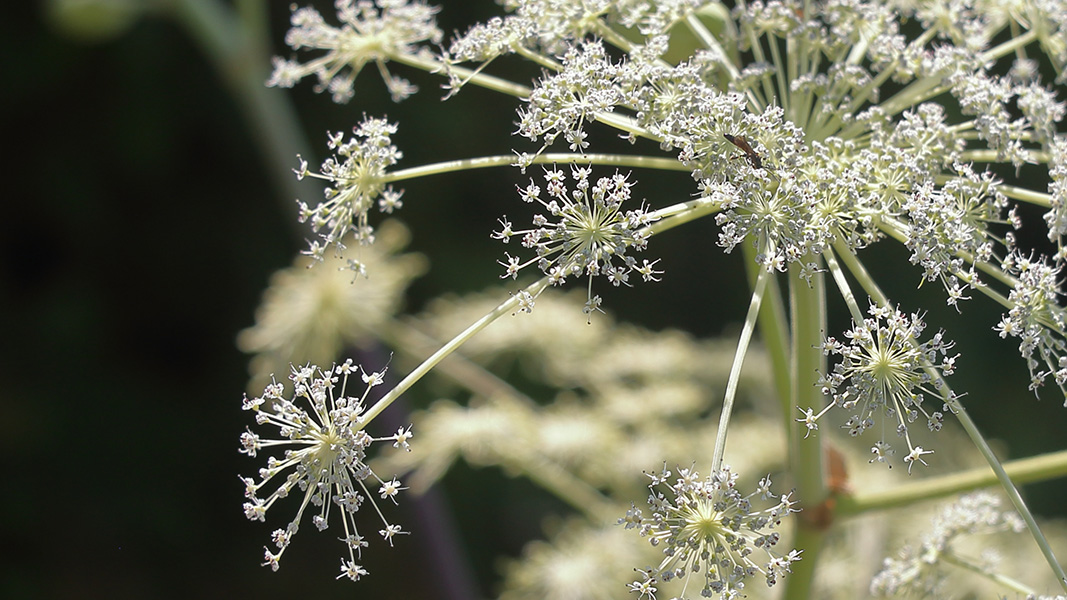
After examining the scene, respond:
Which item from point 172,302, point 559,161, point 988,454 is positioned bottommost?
point 988,454

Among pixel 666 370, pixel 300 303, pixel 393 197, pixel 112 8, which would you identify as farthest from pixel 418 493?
pixel 112 8

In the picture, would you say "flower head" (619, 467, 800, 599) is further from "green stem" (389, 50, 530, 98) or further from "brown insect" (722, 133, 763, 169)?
"green stem" (389, 50, 530, 98)

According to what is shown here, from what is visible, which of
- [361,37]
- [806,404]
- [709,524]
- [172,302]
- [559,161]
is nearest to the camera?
[709,524]

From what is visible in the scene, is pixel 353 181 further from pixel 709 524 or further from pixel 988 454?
pixel 988 454

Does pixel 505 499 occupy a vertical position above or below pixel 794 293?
above

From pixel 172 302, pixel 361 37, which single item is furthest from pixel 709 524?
pixel 172 302

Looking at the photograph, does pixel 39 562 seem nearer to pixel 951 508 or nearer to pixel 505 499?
pixel 505 499

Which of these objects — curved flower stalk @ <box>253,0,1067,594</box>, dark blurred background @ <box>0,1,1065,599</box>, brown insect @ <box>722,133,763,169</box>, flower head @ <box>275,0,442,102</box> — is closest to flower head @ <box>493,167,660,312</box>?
curved flower stalk @ <box>253,0,1067,594</box>
